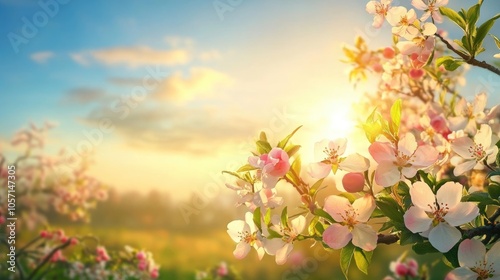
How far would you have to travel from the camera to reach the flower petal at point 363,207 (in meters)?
0.87

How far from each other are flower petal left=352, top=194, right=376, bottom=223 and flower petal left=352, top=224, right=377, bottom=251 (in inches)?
0.6

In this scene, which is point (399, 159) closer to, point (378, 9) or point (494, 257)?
point (494, 257)

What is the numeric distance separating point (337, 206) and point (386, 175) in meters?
0.10

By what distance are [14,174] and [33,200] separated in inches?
11.8

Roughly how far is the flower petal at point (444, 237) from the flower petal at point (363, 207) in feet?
0.34

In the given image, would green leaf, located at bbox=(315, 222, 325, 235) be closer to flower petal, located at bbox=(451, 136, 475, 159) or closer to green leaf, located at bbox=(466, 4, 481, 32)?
flower petal, located at bbox=(451, 136, 475, 159)

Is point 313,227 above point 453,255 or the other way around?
above

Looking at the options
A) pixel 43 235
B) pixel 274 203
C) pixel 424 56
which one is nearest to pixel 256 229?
pixel 274 203

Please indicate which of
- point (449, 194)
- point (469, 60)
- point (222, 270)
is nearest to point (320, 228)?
point (449, 194)

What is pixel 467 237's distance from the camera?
0.90 meters

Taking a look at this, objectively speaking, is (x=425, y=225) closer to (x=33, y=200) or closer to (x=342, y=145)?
(x=342, y=145)

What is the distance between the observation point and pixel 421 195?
839 millimetres

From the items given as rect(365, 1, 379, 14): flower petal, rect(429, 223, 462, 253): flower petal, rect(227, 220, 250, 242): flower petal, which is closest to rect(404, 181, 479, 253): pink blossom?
rect(429, 223, 462, 253): flower petal

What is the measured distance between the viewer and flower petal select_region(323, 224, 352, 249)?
87 cm
